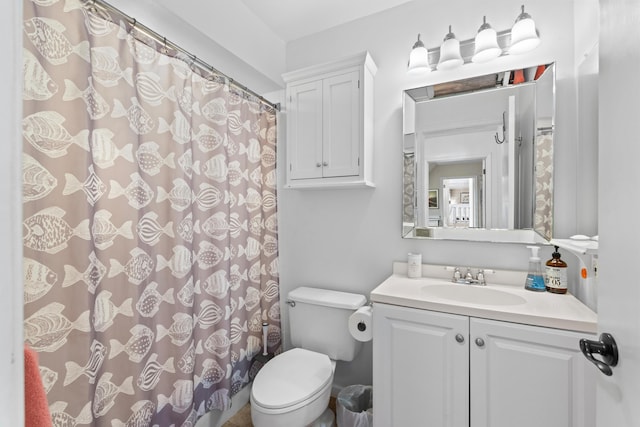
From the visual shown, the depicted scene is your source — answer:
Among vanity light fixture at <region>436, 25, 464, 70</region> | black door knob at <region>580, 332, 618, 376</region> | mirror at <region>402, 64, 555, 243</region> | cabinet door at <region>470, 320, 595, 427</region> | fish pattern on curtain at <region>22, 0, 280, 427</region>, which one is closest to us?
black door knob at <region>580, 332, 618, 376</region>

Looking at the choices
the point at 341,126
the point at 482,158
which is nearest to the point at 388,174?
the point at 341,126

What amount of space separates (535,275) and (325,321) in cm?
113

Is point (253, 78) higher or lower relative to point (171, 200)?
higher

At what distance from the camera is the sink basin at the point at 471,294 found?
1413mm

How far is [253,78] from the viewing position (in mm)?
1923

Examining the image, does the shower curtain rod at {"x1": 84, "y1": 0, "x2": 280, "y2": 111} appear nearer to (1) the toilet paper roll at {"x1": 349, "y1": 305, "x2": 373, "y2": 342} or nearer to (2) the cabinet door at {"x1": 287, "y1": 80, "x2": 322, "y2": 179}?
(2) the cabinet door at {"x1": 287, "y1": 80, "x2": 322, "y2": 179}

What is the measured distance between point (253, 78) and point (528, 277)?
197cm

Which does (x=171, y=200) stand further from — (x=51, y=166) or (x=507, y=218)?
(x=507, y=218)

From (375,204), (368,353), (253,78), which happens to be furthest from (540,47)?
(368,353)

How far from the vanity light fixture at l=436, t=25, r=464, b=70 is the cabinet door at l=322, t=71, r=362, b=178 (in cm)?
Result: 47

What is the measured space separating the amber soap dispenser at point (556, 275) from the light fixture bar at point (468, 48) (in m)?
1.10

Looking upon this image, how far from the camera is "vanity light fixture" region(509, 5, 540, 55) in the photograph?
1.38 metres

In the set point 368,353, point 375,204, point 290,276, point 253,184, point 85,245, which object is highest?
point 253,184

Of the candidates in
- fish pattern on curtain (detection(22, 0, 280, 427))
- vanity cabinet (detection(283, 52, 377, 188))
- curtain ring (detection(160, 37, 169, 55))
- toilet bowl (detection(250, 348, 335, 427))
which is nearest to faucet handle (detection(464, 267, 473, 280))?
vanity cabinet (detection(283, 52, 377, 188))
